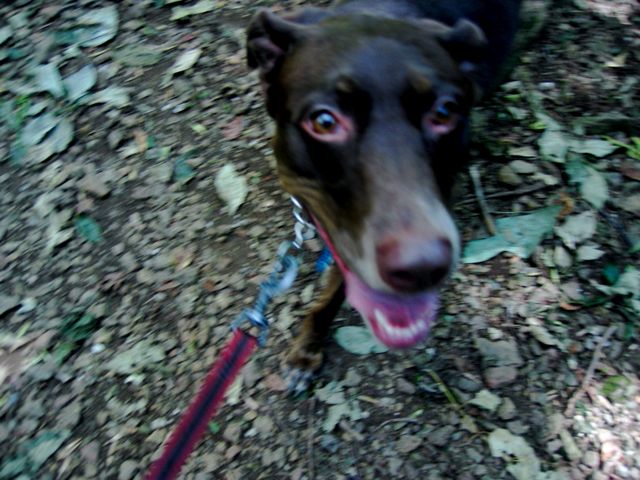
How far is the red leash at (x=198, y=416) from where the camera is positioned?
2205 millimetres

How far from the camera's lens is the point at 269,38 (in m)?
2.89

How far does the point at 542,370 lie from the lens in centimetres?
332

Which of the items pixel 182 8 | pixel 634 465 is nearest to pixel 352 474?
pixel 634 465

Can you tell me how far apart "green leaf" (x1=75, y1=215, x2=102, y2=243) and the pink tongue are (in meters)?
2.27

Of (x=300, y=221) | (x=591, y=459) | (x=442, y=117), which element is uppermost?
(x=442, y=117)

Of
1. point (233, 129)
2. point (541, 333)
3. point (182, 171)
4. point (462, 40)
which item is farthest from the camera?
point (233, 129)

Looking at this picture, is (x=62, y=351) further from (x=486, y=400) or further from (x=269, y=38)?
(x=486, y=400)

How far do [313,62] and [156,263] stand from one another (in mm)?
1934

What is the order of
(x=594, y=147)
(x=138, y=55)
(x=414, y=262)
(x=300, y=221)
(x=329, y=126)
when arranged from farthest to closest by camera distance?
(x=138, y=55)
(x=594, y=147)
(x=300, y=221)
(x=329, y=126)
(x=414, y=262)

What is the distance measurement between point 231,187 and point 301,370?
1.46 m

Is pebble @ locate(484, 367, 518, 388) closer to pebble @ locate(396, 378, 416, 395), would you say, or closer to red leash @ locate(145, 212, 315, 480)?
pebble @ locate(396, 378, 416, 395)

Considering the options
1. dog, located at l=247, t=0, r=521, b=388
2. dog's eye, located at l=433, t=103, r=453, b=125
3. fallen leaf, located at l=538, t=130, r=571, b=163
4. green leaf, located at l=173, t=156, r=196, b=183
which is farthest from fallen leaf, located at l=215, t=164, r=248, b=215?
fallen leaf, located at l=538, t=130, r=571, b=163

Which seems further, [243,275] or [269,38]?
[243,275]

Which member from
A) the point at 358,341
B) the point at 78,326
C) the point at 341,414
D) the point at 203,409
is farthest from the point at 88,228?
the point at 203,409
